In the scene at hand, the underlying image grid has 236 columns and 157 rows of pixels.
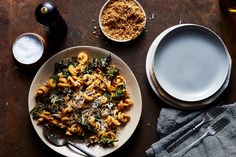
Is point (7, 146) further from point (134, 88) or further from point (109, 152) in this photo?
point (134, 88)

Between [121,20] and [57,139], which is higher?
[121,20]

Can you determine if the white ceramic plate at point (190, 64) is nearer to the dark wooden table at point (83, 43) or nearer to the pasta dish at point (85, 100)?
the dark wooden table at point (83, 43)

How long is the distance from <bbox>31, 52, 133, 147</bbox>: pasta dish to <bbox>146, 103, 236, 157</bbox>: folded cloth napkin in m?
0.16

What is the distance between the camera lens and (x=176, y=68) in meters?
2.39

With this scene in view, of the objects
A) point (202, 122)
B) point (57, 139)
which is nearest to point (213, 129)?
point (202, 122)

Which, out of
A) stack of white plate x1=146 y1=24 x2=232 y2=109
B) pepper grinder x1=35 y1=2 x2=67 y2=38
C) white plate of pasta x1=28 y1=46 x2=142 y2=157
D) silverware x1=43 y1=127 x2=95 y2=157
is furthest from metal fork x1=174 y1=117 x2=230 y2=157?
pepper grinder x1=35 y1=2 x2=67 y2=38

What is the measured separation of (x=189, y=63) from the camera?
2.38 metres

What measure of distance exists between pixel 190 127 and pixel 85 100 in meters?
0.45

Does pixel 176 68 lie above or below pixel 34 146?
above

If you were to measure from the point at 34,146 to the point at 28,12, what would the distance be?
0.57 metres

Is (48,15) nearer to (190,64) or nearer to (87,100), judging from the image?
(87,100)

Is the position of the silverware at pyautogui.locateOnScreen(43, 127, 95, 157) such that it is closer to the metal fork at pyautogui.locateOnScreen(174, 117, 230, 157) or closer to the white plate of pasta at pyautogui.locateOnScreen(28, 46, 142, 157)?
the white plate of pasta at pyautogui.locateOnScreen(28, 46, 142, 157)

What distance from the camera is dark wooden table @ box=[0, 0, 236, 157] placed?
2.38m

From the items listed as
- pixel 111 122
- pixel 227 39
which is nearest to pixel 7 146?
pixel 111 122
